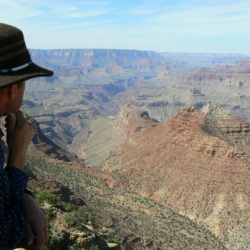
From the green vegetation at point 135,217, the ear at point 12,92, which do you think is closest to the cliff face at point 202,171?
the green vegetation at point 135,217

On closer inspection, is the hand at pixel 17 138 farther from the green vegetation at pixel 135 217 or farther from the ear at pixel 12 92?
the green vegetation at pixel 135 217

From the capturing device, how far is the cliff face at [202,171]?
4025 cm

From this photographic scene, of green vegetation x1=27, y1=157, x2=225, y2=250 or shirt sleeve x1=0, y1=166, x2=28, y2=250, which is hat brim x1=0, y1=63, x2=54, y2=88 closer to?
shirt sleeve x1=0, y1=166, x2=28, y2=250

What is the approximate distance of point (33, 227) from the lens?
3.05 meters

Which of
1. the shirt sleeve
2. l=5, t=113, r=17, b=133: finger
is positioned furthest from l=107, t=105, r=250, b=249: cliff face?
l=5, t=113, r=17, b=133: finger

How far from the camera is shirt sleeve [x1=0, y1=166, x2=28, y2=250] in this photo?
2709 millimetres

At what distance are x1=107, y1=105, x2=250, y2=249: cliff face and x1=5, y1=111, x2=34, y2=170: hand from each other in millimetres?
36532

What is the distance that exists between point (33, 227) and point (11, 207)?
0.36 metres

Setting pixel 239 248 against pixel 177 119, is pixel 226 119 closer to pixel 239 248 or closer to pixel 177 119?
pixel 177 119

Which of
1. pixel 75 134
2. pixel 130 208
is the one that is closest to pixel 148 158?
pixel 130 208

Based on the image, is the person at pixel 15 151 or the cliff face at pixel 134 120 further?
the cliff face at pixel 134 120

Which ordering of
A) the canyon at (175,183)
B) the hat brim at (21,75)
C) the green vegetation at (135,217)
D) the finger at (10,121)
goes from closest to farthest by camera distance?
the hat brim at (21,75), the finger at (10,121), the green vegetation at (135,217), the canyon at (175,183)

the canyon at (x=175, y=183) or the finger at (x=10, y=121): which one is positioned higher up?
the finger at (x=10, y=121)

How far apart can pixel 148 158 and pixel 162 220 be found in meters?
20.4
